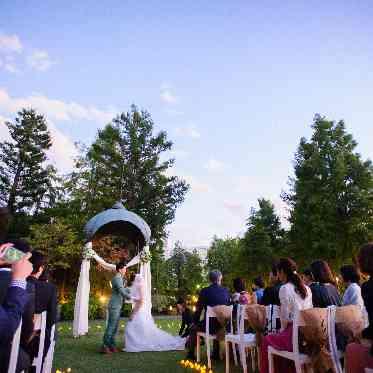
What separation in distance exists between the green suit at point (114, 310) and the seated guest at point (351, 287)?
16.7ft

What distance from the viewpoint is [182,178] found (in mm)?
31672

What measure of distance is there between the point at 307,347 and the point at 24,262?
3240 millimetres

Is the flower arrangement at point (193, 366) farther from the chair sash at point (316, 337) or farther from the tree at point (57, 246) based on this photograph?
the tree at point (57, 246)

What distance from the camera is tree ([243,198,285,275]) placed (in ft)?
91.9

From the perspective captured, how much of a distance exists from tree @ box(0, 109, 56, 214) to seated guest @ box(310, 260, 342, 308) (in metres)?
33.8

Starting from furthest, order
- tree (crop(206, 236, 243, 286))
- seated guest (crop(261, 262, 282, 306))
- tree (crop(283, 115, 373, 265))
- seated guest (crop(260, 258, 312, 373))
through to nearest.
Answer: tree (crop(206, 236, 243, 286)) < tree (crop(283, 115, 373, 265)) < seated guest (crop(261, 262, 282, 306)) < seated guest (crop(260, 258, 312, 373))

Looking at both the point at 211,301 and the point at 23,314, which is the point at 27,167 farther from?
the point at 23,314

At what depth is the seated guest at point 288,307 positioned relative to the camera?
4052mm

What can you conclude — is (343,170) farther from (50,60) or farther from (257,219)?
(50,60)

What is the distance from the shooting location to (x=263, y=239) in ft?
94.2

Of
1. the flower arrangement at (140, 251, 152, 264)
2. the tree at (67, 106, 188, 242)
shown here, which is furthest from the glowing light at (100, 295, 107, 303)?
the tree at (67, 106, 188, 242)

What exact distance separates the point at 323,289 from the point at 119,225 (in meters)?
10.2

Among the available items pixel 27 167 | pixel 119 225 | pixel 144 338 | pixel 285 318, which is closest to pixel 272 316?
pixel 285 318

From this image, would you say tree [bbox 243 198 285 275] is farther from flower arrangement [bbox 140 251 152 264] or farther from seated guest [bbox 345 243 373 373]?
seated guest [bbox 345 243 373 373]
